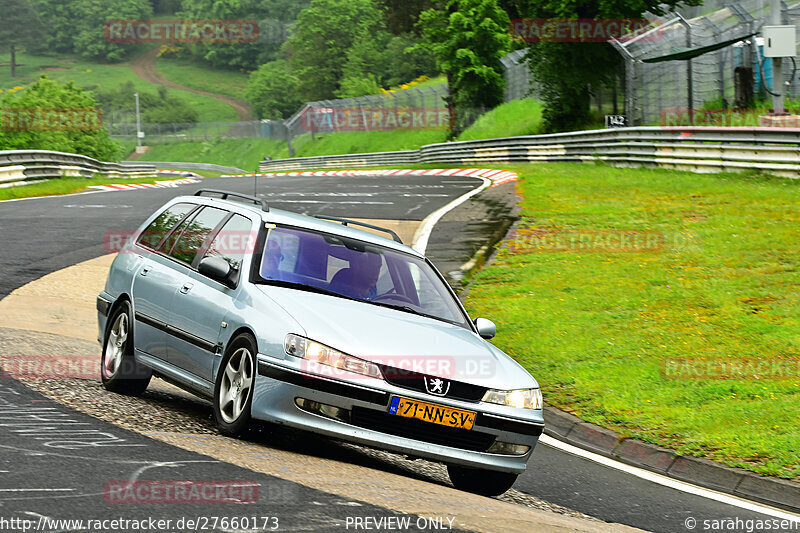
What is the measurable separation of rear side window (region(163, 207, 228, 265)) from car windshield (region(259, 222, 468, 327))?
76cm

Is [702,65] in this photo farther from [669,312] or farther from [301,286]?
[301,286]

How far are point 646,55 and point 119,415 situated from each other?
2915 centimetres

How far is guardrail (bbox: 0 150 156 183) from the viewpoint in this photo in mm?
28844

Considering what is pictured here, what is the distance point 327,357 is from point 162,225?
311 centimetres

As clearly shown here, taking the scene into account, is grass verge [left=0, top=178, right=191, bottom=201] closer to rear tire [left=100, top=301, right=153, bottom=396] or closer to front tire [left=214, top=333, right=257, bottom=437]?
rear tire [left=100, top=301, right=153, bottom=396]

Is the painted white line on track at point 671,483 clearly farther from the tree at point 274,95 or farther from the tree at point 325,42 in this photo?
the tree at point 274,95

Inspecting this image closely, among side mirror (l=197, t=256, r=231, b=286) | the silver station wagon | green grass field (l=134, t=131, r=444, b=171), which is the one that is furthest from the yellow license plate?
green grass field (l=134, t=131, r=444, b=171)

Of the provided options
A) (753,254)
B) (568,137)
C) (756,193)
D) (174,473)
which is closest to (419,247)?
(753,254)

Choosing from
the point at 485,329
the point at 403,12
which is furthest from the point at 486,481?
the point at 403,12

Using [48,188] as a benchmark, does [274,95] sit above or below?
above

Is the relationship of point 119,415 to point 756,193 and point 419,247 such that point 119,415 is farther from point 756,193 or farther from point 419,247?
point 756,193

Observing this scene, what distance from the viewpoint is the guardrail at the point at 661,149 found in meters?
22.3

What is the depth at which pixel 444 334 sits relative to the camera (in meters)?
7.11

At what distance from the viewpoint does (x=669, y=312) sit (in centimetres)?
1303
